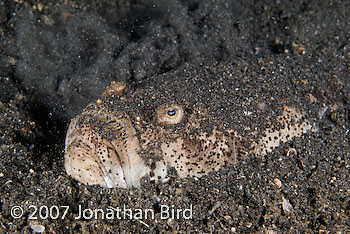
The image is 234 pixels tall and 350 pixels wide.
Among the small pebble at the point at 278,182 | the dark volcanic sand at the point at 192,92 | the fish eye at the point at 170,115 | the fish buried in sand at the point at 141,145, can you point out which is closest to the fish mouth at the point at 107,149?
the fish buried in sand at the point at 141,145

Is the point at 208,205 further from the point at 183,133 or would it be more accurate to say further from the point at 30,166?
the point at 30,166

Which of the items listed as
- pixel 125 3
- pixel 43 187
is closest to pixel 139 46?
pixel 125 3

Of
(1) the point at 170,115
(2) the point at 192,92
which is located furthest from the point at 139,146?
(2) the point at 192,92

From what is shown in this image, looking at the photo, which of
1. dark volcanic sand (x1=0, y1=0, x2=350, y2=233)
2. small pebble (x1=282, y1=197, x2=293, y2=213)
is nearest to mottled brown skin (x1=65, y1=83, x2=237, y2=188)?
dark volcanic sand (x1=0, y1=0, x2=350, y2=233)

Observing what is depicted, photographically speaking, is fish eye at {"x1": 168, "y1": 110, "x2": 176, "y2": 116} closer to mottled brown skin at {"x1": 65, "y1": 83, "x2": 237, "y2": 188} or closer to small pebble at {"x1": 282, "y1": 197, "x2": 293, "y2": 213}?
mottled brown skin at {"x1": 65, "y1": 83, "x2": 237, "y2": 188}

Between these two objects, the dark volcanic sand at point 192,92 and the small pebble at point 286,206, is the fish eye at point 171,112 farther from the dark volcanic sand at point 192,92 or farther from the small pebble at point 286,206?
the small pebble at point 286,206

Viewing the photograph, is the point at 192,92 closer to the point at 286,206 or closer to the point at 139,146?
the point at 139,146
